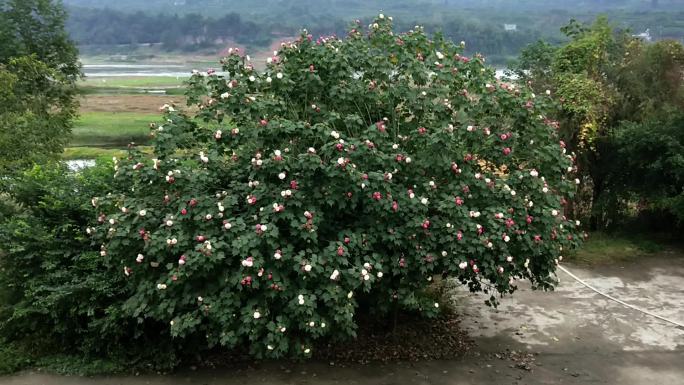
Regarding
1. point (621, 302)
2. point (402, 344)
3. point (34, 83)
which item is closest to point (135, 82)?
point (34, 83)

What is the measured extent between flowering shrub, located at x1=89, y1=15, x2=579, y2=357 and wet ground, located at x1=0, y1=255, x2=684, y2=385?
0.70m

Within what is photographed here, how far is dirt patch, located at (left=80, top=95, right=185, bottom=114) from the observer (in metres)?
45.0

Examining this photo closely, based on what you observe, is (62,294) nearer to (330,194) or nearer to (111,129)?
(330,194)

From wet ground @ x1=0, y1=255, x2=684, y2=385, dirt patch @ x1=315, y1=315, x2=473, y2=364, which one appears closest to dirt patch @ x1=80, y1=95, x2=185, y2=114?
wet ground @ x1=0, y1=255, x2=684, y2=385

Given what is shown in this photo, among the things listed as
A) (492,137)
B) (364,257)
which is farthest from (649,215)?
(364,257)

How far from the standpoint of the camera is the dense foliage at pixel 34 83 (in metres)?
10.9

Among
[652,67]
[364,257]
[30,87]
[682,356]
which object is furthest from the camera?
[30,87]

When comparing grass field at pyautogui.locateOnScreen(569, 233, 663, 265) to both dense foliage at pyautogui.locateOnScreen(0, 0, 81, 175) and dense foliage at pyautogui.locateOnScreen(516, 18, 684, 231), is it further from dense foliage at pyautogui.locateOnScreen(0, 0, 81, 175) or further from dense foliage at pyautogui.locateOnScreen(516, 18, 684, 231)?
dense foliage at pyautogui.locateOnScreen(0, 0, 81, 175)

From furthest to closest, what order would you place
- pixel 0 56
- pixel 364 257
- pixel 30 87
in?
pixel 0 56
pixel 30 87
pixel 364 257

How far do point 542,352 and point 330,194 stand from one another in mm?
3355

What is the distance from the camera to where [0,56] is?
2275 cm

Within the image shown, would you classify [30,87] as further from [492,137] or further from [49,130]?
[492,137]

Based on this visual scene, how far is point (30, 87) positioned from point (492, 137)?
12.8m

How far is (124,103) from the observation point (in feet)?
156
